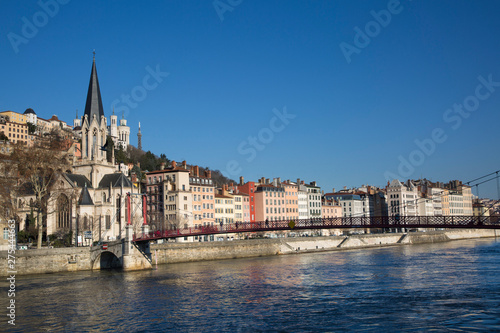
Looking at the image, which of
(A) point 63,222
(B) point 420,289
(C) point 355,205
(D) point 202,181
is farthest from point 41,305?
(C) point 355,205

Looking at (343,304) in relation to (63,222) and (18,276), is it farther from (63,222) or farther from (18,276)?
(63,222)

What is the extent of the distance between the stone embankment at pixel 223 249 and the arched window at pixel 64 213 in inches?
642

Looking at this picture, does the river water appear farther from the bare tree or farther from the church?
the church

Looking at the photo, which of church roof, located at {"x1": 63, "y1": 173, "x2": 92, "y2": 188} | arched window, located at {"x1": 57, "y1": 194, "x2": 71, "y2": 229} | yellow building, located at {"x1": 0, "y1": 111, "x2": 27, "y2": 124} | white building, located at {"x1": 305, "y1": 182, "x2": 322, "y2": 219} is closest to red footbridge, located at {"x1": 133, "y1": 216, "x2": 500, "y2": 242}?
arched window, located at {"x1": 57, "y1": 194, "x2": 71, "y2": 229}

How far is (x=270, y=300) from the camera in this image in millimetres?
28250

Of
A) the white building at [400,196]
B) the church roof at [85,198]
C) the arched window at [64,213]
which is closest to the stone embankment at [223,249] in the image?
the church roof at [85,198]

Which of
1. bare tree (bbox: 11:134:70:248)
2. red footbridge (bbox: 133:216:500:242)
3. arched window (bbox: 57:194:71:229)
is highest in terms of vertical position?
bare tree (bbox: 11:134:70:248)

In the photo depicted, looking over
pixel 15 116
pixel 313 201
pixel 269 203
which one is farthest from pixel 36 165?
pixel 15 116

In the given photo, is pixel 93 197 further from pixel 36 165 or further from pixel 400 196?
pixel 400 196

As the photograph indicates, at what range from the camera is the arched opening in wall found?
49.1 m

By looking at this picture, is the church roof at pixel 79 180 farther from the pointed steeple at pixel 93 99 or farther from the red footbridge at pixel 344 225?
the red footbridge at pixel 344 225

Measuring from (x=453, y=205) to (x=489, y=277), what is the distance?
367ft

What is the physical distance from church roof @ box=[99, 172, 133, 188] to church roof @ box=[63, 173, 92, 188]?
1.81 m

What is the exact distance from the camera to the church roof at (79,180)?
67000 mm
